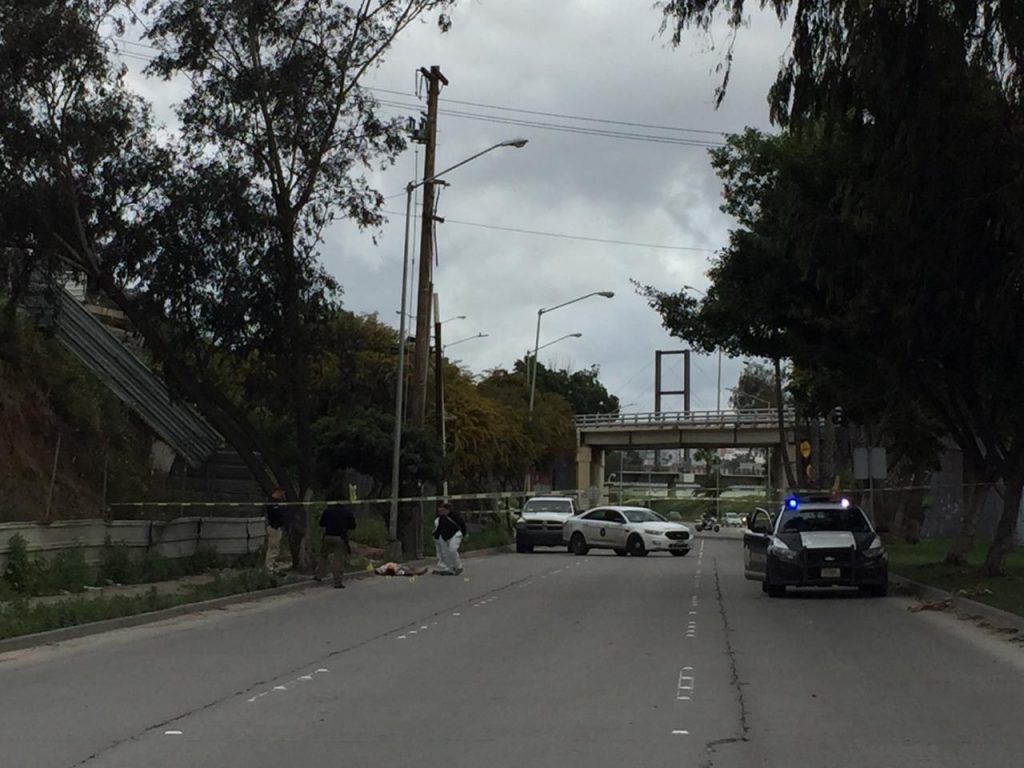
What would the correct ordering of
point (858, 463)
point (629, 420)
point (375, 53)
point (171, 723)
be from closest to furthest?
1. point (171, 723)
2. point (375, 53)
3. point (858, 463)
4. point (629, 420)

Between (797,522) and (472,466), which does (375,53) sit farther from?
(472,466)

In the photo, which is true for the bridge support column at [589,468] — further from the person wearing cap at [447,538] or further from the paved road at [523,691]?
the paved road at [523,691]

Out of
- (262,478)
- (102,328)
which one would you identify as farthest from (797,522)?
(102,328)

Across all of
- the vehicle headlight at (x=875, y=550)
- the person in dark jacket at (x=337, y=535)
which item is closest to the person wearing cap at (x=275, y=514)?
the person in dark jacket at (x=337, y=535)

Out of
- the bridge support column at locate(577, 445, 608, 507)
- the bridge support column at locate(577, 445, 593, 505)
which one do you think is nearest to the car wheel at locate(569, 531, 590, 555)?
the bridge support column at locate(577, 445, 608, 507)

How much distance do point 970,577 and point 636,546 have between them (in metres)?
16.5

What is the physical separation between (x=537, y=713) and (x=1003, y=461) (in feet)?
58.7

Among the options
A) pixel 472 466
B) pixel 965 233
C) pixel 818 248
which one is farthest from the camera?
pixel 472 466

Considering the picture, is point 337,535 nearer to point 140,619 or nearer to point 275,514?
point 275,514

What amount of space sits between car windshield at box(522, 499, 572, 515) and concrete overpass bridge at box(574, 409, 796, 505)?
102 ft

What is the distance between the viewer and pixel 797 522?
23391 millimetres

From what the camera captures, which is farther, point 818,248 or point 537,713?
point 818,248

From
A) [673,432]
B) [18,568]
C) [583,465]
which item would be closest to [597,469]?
[583,465]

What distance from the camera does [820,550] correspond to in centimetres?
2216
